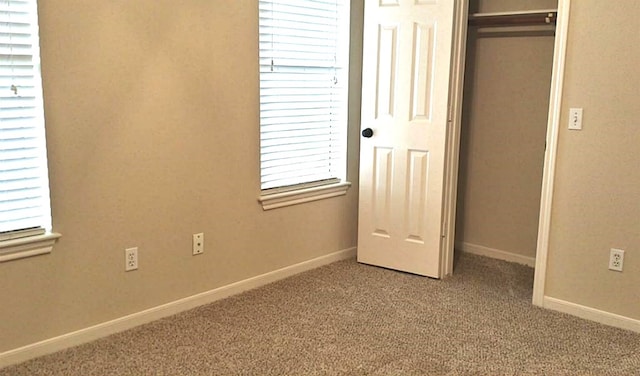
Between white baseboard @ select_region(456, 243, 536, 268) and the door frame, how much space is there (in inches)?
22.7

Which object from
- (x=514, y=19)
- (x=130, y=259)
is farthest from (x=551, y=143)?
(x=130, y=259)

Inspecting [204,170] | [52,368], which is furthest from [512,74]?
[52,368]

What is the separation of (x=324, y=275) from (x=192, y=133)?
1.31 m

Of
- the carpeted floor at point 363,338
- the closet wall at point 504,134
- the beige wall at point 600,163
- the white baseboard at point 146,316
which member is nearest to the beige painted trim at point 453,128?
the carpeted floor at point 363,338

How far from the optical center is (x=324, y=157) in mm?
3883

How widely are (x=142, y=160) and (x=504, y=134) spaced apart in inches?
98.1

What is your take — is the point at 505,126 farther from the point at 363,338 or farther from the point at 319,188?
the point at 363,338

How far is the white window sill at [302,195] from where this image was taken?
3.49 m

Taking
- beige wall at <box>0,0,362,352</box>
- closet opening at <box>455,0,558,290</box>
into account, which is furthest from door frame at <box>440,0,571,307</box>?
beige wall at <box>0,0,362,352</box>

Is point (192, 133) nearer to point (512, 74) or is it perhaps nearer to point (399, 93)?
point (399, 93)

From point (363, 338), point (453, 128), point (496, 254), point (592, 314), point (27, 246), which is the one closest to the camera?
point (27, 246)

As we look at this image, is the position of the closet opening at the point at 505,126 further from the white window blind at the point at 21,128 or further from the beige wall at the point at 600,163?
the white window blind at the point at 21,128

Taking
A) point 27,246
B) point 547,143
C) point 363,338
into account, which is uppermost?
point 547,143

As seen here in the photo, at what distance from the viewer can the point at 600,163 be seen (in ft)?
9.85
